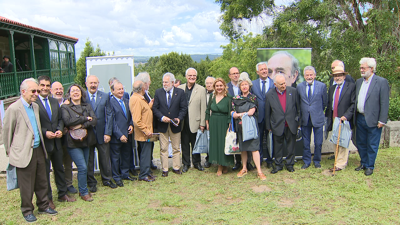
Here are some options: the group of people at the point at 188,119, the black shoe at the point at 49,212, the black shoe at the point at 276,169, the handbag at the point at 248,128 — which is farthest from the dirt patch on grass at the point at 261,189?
the black shoe at the point at 49,212

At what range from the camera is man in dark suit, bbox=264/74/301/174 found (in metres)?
5.42

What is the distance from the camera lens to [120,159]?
5.47 m

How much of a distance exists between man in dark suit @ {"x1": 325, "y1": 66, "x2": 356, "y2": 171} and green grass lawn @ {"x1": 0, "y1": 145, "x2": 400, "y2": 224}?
0.92 feet

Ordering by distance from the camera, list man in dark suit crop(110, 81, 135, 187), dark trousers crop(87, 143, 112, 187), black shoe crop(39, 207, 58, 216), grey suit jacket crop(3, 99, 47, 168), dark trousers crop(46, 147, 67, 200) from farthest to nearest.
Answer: man in dark suit crop(110, 81, 135, 187) → dark trousers crop(87, 143, 112, 187) → dark trousers crop(46, 147, 67, 200) → black shoe crop(39, 207, 58, 216) → grey suit jacket crop(3, 99, 47, 168)

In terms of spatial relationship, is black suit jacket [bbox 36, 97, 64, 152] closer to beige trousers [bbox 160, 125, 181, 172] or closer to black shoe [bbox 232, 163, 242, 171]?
beige trousers [bbox 160, 125, 181, 172]

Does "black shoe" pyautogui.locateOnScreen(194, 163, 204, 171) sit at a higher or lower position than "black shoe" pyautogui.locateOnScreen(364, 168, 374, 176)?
lower

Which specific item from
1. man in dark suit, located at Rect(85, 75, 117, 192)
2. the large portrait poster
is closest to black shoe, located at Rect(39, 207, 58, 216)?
man in dark suit, located at Rect(85, 75, 117, 192)

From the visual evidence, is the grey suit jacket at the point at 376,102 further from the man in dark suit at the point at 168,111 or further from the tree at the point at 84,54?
the tree at the point at 84,54

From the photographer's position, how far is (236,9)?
14.1 metres

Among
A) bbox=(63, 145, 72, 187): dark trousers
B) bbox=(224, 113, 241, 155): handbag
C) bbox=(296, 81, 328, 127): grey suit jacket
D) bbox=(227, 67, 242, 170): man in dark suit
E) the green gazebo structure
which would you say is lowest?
bbox=(63, 145, 72, 187): dark trousers

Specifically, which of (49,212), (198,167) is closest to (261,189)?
(198,167)

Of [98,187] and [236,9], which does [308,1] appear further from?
[98,187]

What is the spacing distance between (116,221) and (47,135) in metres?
1.49

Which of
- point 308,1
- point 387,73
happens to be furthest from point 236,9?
point 387,73
